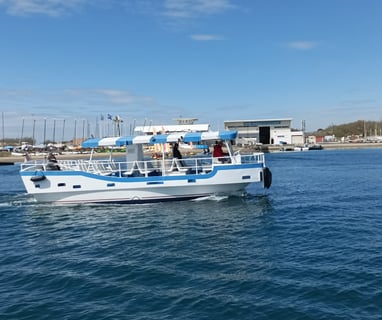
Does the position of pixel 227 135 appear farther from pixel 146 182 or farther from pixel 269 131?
pixel 269 131

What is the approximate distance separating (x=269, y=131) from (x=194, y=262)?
13964cm

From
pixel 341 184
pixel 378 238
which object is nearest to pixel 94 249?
pixel 378 238

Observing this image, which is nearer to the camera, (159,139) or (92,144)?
(159,139)

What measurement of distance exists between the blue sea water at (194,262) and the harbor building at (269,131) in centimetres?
12337

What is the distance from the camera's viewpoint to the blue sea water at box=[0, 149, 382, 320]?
1025 centimetres

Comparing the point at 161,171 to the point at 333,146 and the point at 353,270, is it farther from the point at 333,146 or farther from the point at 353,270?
the point at 333,146

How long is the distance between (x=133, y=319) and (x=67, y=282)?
3.67 m

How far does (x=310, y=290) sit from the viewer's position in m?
10.9

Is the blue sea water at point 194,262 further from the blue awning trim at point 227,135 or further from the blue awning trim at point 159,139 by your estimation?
the blue awning trim at point 159,139

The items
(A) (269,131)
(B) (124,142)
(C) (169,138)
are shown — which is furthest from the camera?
(A) (269,131)

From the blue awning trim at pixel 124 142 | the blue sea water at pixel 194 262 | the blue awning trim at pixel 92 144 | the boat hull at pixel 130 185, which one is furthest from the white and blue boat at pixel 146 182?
the blue awning trim at pixel 92 144

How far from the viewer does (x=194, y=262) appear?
44.8 feet

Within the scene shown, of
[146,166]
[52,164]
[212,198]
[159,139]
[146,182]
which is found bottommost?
[212,198]

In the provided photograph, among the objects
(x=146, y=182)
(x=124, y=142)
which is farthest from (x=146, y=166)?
(x=124, y=142)
